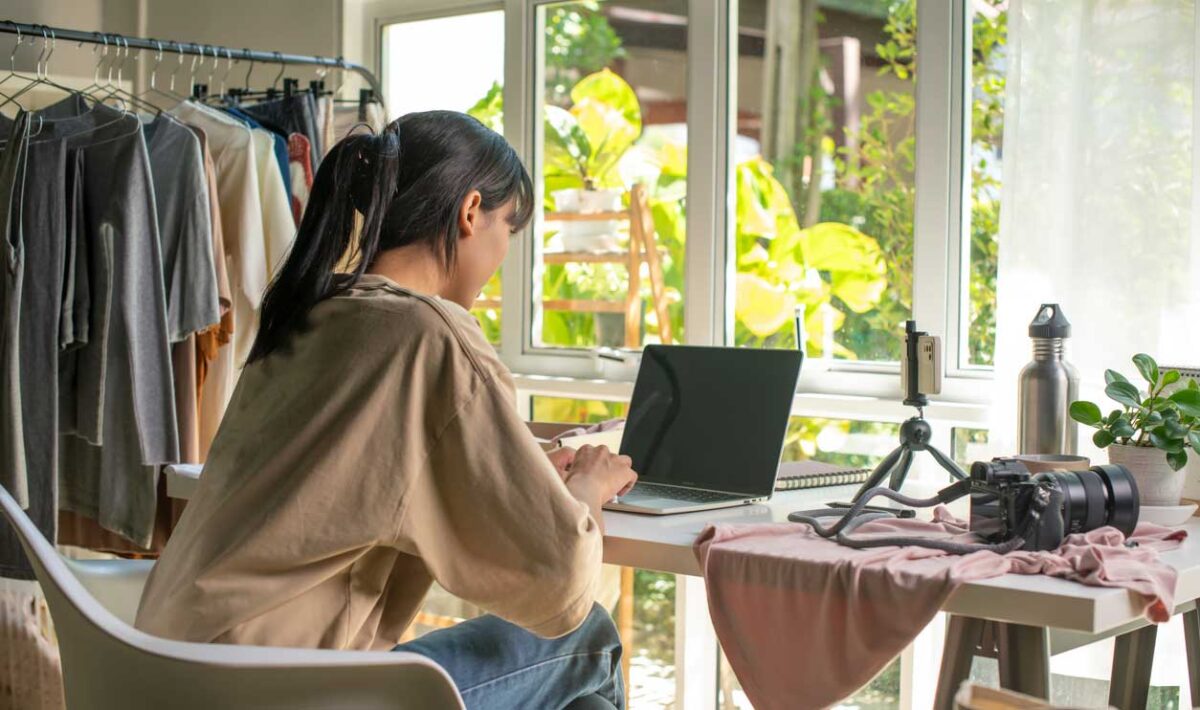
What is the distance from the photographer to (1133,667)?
1.84 m

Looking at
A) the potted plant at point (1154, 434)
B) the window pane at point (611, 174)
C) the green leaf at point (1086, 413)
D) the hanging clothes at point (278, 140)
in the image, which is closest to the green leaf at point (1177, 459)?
the potted plant at point (1154, 434)

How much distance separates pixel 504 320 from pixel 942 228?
1217 mm

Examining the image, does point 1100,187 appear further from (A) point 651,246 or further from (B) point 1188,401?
(A) point 651,246

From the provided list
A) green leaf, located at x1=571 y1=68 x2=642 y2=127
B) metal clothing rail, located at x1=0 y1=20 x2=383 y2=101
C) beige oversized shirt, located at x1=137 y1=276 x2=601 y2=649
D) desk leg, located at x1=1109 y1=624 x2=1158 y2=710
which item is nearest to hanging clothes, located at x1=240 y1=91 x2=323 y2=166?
metal clothing rail, located at x1=0 y1=20 x2=383 y2=101

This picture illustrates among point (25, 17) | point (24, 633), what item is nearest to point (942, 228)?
point (24, 633)

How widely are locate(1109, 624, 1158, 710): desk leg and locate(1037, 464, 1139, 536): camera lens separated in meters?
0.38

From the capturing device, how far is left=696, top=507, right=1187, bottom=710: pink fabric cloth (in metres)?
1.32

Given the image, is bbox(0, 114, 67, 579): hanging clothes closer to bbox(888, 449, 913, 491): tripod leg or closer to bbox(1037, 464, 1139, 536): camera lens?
bbox(888, 449, 913, 491): tripod leg

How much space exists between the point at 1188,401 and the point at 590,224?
1.70 meters

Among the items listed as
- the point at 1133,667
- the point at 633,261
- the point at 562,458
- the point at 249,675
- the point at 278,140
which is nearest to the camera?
the point at 249,675

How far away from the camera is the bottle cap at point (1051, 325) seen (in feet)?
6.11

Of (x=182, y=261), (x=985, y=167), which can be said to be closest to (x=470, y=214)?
(x=182, y=261)

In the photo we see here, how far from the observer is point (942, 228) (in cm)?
256

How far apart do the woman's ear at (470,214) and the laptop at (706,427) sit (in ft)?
1.60
